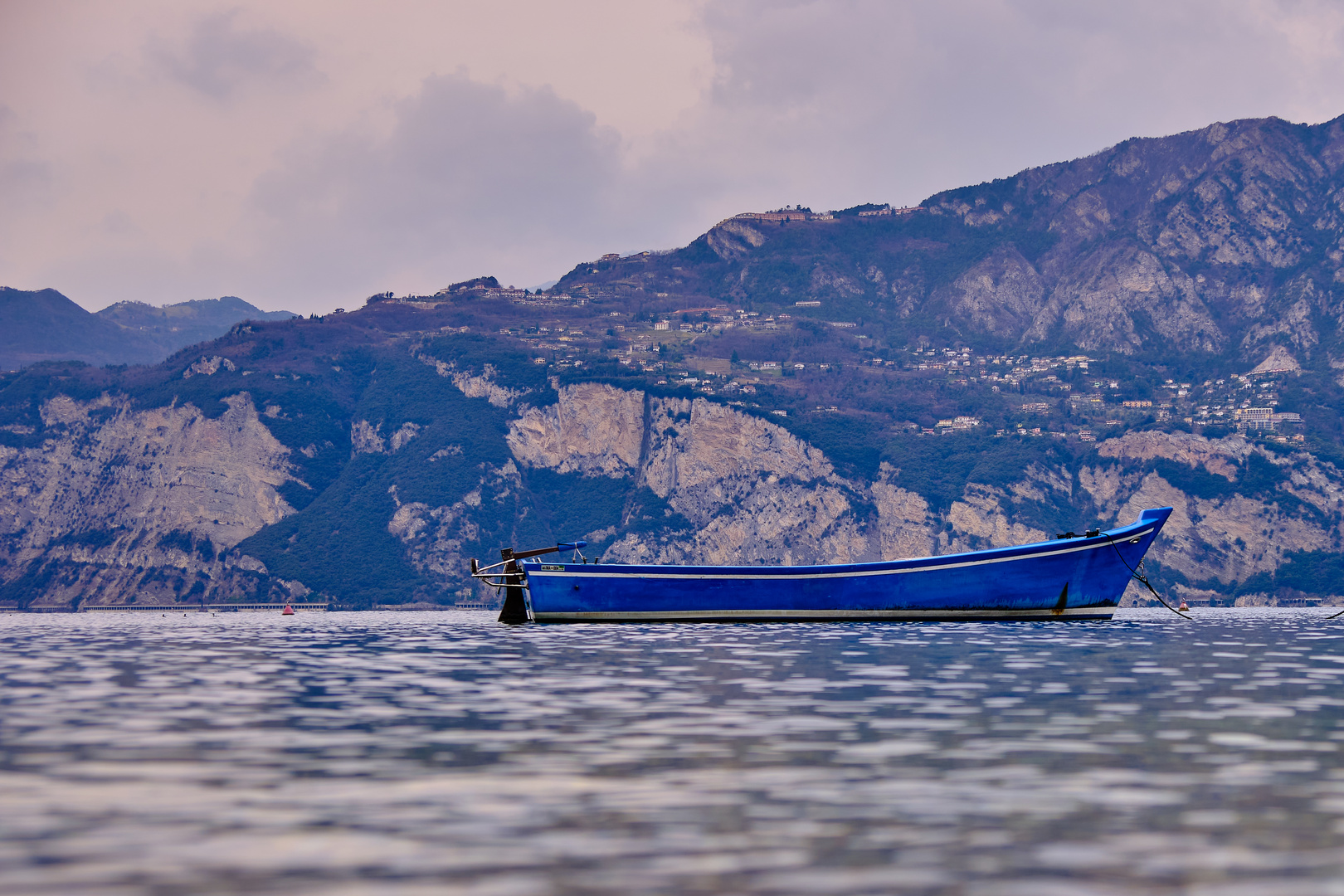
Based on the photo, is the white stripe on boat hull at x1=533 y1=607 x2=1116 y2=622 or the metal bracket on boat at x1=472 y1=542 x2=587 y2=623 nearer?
the white stripe on boat hull at x1=533 y1=607 x2=1116 y2=622

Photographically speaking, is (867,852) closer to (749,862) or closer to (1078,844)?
(749,862)

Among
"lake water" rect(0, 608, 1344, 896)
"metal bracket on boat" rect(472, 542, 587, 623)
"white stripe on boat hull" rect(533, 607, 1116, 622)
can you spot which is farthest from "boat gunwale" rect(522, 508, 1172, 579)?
"lake water" rect(0, 608, 1344, 896)

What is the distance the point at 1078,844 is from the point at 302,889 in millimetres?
6857

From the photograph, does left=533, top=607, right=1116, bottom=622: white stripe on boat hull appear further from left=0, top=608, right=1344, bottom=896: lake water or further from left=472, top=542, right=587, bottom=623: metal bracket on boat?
left=0, top=608, right=1344, bottom=896: lake water

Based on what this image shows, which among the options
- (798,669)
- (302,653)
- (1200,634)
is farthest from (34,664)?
(1200,634)

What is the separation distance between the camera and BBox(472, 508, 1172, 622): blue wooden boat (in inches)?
2418

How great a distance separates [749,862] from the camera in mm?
11055

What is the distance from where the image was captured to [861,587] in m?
61.4

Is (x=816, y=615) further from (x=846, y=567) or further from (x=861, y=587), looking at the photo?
(x=846, y=567)

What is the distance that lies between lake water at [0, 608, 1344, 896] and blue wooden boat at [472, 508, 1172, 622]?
93.1 feet

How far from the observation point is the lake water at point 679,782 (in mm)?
10828

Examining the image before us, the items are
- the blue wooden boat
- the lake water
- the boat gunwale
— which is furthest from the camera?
the blue wooden boat

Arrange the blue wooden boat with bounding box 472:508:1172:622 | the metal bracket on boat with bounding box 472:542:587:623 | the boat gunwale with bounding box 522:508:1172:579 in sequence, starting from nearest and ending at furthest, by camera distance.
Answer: the boat gunwale with bounding box 522:508:1172:579 < the blue wooden boat with bounding box 472:508:1172:622 < the metal bracket on boat with bounding box 472:542:587:623

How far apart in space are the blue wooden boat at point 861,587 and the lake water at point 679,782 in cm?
2837
